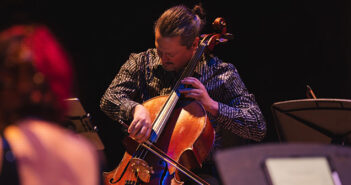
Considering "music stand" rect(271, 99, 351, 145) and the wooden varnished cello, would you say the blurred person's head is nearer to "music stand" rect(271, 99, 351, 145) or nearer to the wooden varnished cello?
the wooden varnished cello

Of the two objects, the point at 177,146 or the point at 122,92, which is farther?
the point at 122,92

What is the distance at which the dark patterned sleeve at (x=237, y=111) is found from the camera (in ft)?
7.77

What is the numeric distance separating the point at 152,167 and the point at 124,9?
5.73ft

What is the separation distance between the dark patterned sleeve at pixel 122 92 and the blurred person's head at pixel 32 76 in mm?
1257

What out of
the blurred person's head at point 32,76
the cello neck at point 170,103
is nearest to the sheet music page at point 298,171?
the blurred person's head at point 32,76

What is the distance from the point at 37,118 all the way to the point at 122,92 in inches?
56.0

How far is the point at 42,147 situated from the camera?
40.9 inches

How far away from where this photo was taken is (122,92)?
2.53 metres

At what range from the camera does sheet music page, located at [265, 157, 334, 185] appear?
4.65ft

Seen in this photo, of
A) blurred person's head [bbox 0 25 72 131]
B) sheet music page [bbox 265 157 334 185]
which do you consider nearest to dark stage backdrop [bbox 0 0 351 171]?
sheet music page [bbox 265 157 334 185]

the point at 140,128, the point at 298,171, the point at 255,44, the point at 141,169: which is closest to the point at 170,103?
the point at 140,128

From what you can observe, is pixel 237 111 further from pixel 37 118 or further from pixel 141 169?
pixel 37 118

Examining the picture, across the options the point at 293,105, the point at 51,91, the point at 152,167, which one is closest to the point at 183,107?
the point at 152,167

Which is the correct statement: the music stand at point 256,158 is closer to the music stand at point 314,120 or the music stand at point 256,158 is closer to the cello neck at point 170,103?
the cello neck at point 170,103
